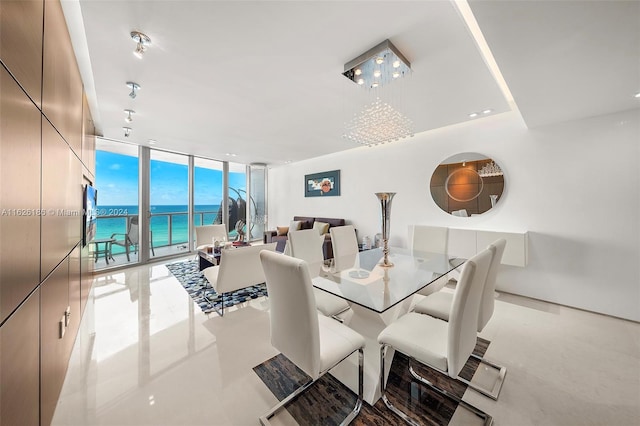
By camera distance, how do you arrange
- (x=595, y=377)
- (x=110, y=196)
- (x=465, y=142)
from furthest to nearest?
1. (x=110, y=196)
2. (x=465, y=142)
3. (x=595, y=377)

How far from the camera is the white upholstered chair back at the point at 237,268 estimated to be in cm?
255

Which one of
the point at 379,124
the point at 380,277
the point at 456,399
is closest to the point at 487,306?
the point at 456,399

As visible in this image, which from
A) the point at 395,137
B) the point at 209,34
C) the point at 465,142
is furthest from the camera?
the point at 465,142

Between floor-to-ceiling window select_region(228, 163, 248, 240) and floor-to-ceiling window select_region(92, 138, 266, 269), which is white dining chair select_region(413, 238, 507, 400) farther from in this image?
Answer: floor-to-ceiling window select_region(228, 163, 248, 240)

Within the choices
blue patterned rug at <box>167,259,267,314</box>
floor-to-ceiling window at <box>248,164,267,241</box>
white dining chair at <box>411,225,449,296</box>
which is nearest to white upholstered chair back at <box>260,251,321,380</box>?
blue patterned rug at <box>167,259,267,314</box>

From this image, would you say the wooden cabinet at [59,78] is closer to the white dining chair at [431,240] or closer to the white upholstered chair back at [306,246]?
the white upholstered chair back at [306,246]

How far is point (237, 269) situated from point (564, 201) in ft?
13.5

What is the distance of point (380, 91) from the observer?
101 inches

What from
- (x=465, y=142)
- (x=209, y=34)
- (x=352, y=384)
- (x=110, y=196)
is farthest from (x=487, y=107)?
(x=110, y=196)

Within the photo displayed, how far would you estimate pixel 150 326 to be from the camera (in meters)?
2.53

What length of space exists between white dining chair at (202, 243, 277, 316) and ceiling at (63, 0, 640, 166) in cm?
173

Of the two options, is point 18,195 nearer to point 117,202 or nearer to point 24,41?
point 24,41

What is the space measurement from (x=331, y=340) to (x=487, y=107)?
333 centimetres

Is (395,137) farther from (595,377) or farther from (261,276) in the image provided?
(595,377)
